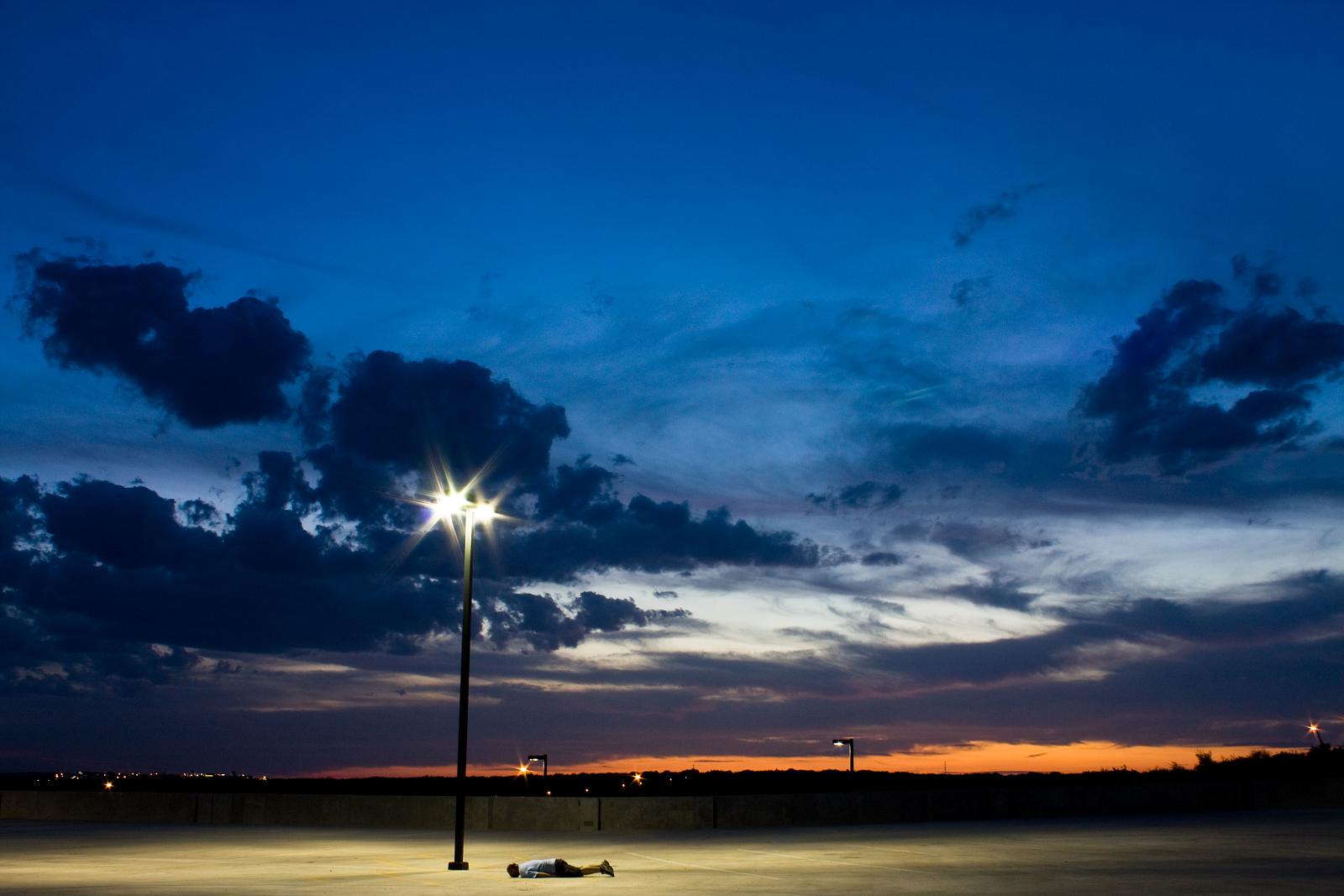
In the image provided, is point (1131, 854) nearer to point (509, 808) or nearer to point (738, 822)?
point (738, 822)

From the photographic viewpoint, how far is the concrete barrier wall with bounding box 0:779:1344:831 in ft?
110

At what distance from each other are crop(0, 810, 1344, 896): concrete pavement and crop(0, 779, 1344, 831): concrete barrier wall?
1.38 meters

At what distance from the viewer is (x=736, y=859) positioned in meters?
22.8

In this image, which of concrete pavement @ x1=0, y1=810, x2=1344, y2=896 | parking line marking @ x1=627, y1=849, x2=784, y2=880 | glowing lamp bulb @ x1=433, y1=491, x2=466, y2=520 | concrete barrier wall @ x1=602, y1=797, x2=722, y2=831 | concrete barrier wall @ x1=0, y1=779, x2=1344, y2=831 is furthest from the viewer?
concrete barrier wall @ x1=0, y1=779, x2=1344, y2=831

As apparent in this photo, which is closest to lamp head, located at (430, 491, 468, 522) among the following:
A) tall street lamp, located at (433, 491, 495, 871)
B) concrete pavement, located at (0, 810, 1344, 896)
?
tall street lamp, located at (433, 491, 495, 871)

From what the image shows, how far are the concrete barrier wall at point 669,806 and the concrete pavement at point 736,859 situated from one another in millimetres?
1379

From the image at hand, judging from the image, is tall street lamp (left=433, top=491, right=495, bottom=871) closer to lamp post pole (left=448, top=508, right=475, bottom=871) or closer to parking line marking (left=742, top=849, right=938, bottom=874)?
A: lamp post pole (left=448, top=508, right=475, bottom=871)

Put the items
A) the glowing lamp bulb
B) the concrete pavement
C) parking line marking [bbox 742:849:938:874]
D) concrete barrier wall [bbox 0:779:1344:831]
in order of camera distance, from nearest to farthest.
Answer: the concrete pavement
parking line marking [bbox 742:849:938:874]
the glowing lamp bulb
concrete barrier wall [bbox 0:779:1344:831]

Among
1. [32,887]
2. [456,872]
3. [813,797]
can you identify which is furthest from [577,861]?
[813,797]

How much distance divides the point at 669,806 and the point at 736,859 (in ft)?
35.9

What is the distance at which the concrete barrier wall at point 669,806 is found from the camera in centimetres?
3344

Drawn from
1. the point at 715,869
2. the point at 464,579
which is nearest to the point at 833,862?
the point at 715,869

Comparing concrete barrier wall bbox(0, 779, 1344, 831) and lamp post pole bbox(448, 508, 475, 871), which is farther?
concrete barrier wall bbox(0, 779, 1344, 831)

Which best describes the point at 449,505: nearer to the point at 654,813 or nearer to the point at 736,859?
the point at 736,859
